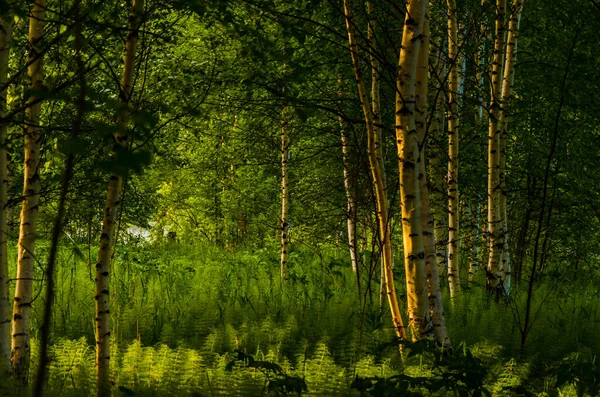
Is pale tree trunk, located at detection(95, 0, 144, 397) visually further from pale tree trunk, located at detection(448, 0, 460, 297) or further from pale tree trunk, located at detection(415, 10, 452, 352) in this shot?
pale tree trunk, located at detection(448, 0, 460, 297)

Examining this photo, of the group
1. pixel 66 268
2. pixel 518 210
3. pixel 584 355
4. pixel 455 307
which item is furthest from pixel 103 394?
pixel 518 210

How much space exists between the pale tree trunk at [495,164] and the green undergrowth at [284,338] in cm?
61

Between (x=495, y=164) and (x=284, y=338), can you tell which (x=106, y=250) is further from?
(x=495, y=164)

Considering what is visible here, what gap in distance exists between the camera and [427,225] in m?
6.47

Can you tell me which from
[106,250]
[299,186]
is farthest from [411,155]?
[299,186]

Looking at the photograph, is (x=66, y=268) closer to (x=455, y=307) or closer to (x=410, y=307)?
→ (x=455, y=307)

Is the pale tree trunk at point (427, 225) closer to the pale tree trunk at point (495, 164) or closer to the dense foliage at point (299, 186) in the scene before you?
the dense foliage at point (299, 186)

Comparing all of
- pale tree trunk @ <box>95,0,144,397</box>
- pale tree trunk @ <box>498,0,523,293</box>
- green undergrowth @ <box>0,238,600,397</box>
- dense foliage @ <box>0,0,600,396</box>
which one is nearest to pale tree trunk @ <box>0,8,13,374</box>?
dense foliage @ <box>0,0,600,396</box>

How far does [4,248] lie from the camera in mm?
5727

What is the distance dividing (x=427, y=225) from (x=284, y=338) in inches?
92.9

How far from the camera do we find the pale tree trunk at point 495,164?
9.93 m

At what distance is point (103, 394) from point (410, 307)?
8.98 feet

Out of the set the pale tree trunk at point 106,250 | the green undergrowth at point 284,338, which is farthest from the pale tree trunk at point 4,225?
the pale tree trunk at point 106,250

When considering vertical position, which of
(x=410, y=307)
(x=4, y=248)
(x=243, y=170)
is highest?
(x=243, y=170)
